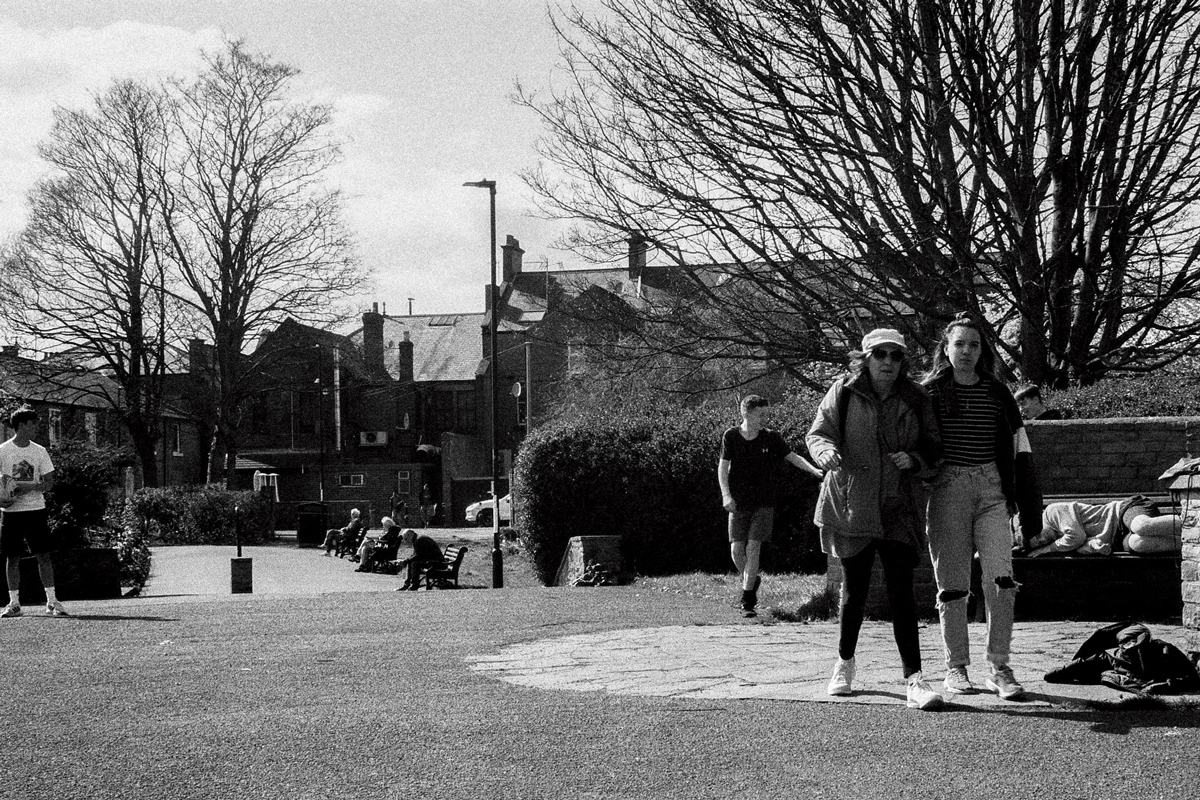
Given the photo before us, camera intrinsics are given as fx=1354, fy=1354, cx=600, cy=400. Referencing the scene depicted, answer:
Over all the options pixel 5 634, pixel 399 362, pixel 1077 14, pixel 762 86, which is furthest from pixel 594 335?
pixel 399 362

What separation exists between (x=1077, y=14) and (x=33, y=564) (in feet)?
44.0

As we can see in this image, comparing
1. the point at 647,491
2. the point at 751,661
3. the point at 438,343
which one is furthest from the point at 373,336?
the point at 751,661

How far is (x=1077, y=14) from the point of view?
49.4 feet

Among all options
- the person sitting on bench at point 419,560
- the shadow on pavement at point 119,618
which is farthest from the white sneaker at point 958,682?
the person sitting on bench at point 419,560

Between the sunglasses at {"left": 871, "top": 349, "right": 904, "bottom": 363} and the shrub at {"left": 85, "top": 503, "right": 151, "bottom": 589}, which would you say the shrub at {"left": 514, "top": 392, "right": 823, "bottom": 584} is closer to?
the shrub at {"left": 85, "top": 503, "right": 151, "bottom": 589}

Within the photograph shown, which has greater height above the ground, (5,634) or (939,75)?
(939,75)

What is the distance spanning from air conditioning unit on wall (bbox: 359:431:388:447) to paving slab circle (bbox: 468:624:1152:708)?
206ft

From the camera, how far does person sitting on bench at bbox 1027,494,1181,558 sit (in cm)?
959

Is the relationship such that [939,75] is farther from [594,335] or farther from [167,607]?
[167,607]

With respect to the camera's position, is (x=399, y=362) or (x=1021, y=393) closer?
(x=1021, y=393)

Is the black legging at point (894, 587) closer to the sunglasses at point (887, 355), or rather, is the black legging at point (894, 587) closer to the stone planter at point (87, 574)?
the sunglasses at point (887, 355)

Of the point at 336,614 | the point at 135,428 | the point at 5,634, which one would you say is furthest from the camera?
the point at 135,428

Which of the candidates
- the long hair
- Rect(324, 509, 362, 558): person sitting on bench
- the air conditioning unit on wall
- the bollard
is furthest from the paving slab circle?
the air conditioning unit on wall

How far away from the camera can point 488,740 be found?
5148 millimetres
